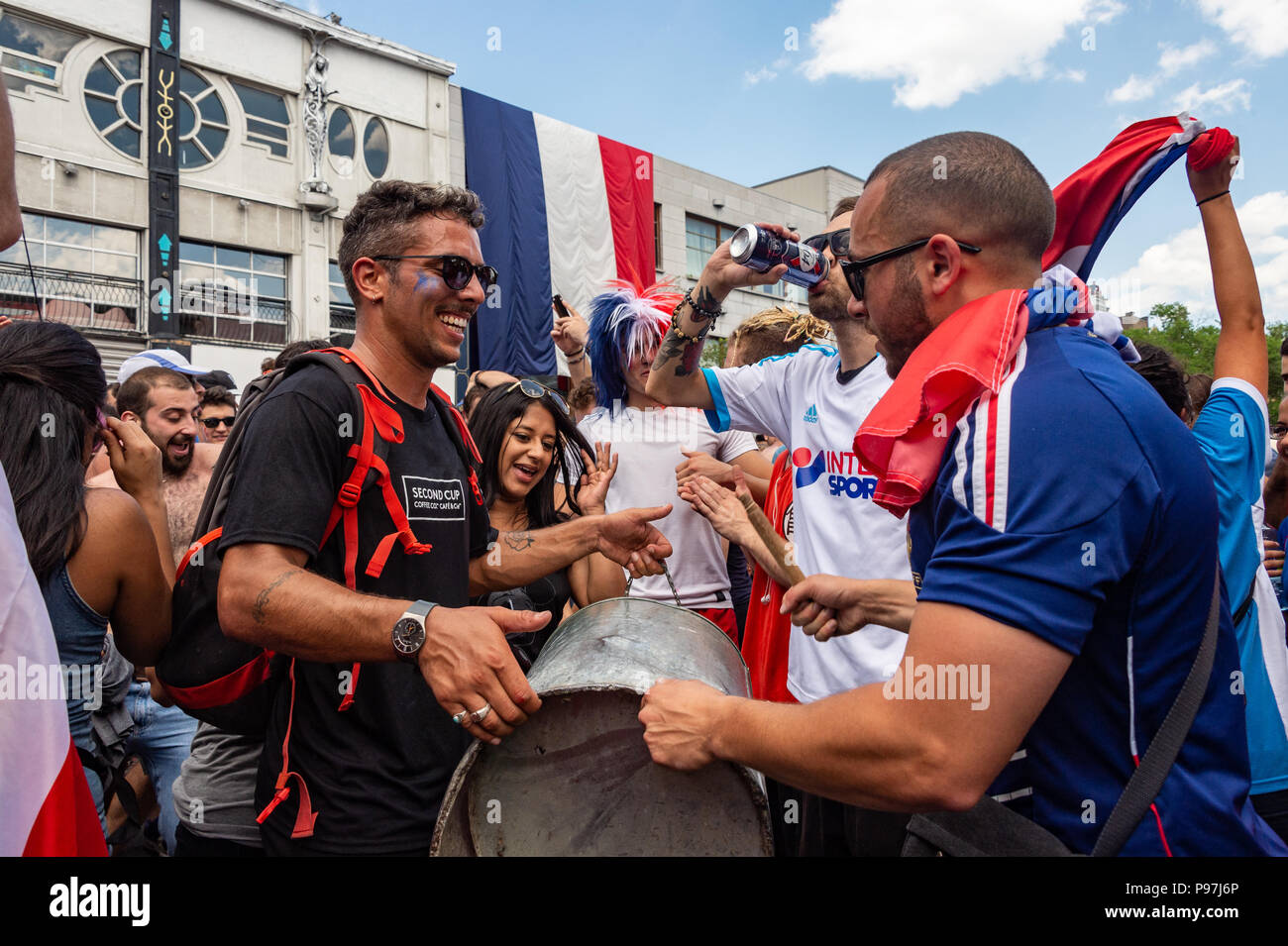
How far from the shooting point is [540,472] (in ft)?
12.9

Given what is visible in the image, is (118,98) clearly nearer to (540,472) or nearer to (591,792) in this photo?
(540,472)

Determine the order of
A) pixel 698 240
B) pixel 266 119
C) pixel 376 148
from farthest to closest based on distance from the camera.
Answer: pixel 698 240 < pixel 376 148 < pixel 266 119

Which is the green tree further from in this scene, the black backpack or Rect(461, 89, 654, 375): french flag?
the black backpack

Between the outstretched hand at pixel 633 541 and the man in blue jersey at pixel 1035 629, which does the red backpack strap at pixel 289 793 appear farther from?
the outstretched hand at pixel 633 541

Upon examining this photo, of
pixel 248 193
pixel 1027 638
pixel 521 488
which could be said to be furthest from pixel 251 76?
pixel 1027 638

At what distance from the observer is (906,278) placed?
1620mm

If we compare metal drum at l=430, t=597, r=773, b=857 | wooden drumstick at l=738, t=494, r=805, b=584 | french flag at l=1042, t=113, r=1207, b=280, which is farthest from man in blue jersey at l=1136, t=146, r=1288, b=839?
metal drum at l=430, t=597, r=773, b=857

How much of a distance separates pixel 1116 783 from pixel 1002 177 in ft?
3.69

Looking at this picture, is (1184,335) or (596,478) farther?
(1184,335)

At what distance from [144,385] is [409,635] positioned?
11.2ft

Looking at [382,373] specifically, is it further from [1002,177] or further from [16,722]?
[1002,177]

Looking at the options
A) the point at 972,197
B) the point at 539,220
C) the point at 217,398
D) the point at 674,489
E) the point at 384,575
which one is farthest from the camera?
the point at 539,220

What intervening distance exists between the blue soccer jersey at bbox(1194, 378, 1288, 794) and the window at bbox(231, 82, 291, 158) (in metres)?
21.8

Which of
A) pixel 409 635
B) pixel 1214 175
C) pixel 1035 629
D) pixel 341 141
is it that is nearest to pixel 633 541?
pixel 409 635
